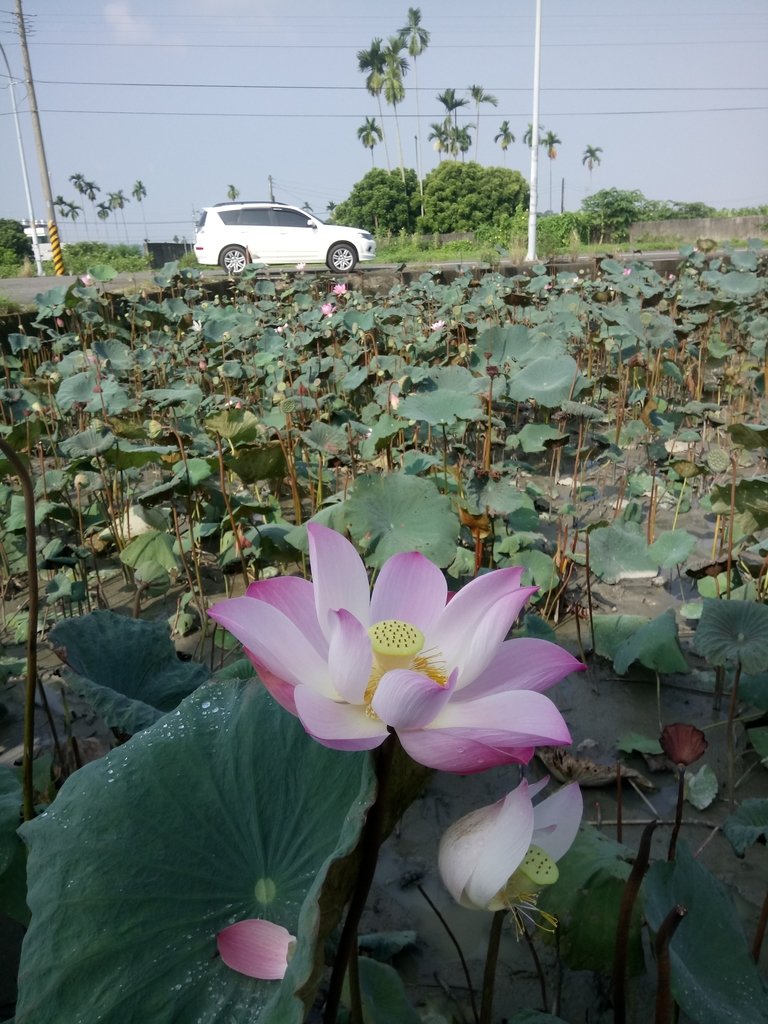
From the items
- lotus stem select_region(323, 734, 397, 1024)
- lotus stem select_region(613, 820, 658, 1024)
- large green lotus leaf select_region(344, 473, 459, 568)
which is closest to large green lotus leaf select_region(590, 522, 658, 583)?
large green lotus leaf select_region(344, 473, 459, 568)

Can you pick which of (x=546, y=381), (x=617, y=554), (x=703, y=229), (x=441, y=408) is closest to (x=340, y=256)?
(x=546, y=381)

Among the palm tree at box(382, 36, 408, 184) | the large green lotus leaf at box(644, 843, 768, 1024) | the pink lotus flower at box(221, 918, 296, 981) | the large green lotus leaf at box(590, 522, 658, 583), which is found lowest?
the large green lotus leaf at box(590, 522, 658, 583)

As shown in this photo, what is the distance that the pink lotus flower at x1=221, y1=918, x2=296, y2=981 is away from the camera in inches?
19.0

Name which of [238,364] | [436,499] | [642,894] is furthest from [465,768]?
[238,364]

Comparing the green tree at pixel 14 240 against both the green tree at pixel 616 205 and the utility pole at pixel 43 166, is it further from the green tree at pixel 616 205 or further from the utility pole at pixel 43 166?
the green tree at pixel 616 205

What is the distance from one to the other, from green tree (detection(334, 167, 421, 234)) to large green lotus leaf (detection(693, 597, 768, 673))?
3464 cm

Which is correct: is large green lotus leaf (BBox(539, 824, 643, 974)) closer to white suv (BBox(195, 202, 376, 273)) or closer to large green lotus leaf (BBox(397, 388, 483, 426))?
large green lotus leaf (BBox(397, 388, 483, 426))

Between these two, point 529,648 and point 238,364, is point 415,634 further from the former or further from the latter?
point 238,364

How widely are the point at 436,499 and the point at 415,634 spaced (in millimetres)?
1217

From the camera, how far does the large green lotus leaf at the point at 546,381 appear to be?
2498mm

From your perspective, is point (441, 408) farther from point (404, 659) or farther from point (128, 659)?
point (404, 659)

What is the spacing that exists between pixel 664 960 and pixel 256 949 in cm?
29

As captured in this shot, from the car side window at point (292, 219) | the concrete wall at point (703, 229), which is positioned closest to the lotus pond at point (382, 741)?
the car side window at point (292, 219)

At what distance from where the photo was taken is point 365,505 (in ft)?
5.72
